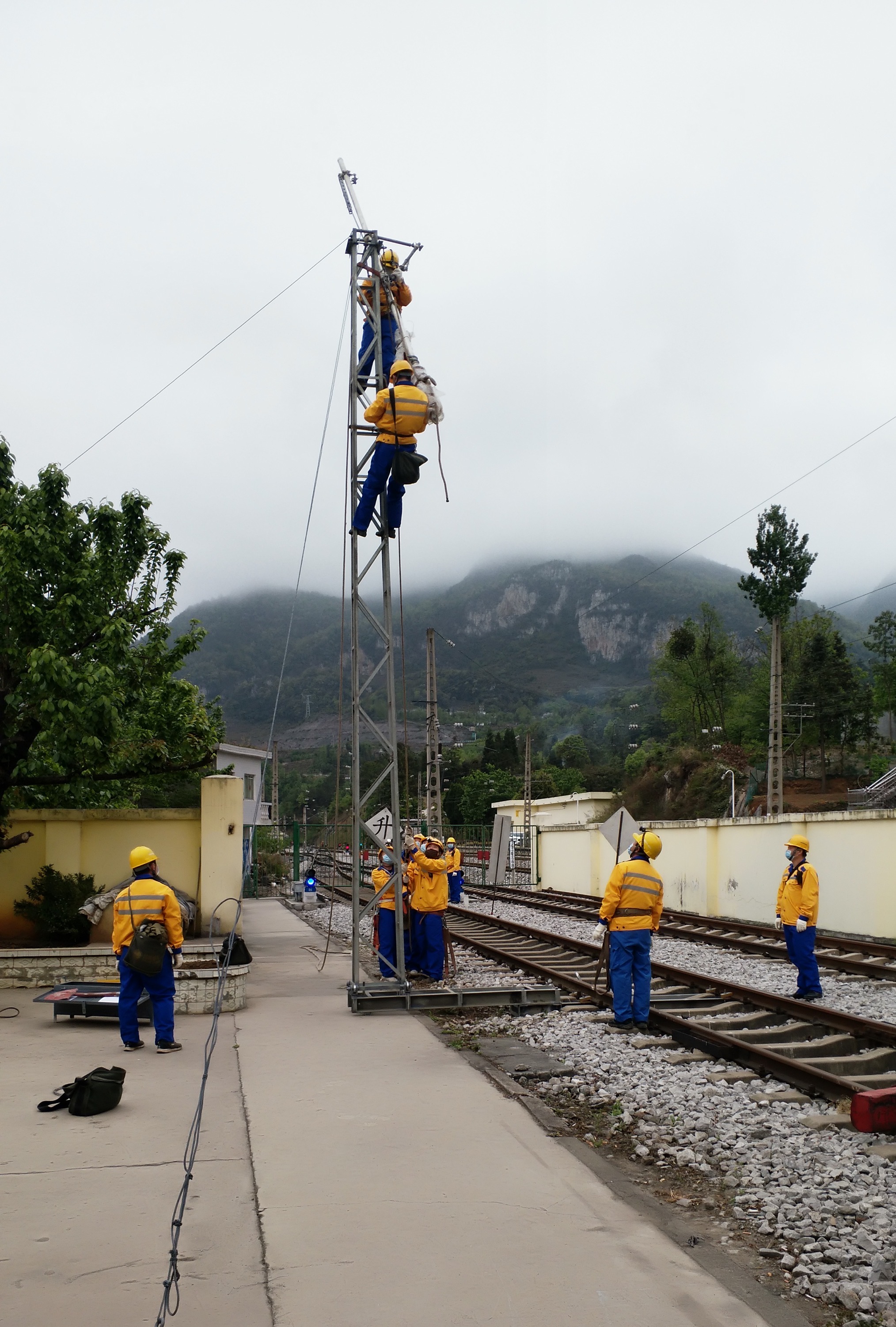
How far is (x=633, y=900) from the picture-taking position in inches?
376

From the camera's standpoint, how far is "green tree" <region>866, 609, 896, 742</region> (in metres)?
70.5

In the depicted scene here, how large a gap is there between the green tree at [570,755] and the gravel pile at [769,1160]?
94.9m

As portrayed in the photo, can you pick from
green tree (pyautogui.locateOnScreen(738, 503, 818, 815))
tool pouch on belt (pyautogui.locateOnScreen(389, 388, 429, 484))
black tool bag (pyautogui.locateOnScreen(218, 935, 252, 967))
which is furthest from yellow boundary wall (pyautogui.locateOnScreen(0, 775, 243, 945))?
green tree (pyautogui.locateOnScreen(738, 503, 818, 815))

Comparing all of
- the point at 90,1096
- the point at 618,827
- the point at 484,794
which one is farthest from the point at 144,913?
the point at 484,794

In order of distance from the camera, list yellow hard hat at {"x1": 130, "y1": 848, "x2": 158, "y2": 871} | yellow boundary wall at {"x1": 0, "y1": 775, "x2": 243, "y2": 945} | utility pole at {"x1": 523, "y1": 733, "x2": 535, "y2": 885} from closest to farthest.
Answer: yellow hard hat at {"x1": 130, "y1": 848, "x2": 158, "y2": 871} → yellow boundary wall at {"x1": 0, "y1": 775, "x2": 243, "y2": 945} → utility pole at {"x1": 523, "y1": 733, "x2": 535, "y2": 885}

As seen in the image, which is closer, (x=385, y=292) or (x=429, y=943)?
(x=385, y=292)

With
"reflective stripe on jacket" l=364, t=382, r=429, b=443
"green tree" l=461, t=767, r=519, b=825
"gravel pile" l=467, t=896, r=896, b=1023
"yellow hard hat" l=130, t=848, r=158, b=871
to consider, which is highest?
"reflective stripe on jacket" l=364, t=382, r=429, b=443

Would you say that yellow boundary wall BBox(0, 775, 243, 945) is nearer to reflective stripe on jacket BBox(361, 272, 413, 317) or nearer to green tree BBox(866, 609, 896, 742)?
reflective stripe on jacket BBox(361, 272, 413, 317)

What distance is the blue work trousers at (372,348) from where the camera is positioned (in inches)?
Result: 465

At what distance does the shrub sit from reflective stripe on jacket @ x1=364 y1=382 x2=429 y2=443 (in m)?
8.44

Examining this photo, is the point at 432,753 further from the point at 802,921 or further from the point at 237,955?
the point at 802,921

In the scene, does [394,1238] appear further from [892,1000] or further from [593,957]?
[593,957]

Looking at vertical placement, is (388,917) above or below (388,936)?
above

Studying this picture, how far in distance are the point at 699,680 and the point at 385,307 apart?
8012 cm
